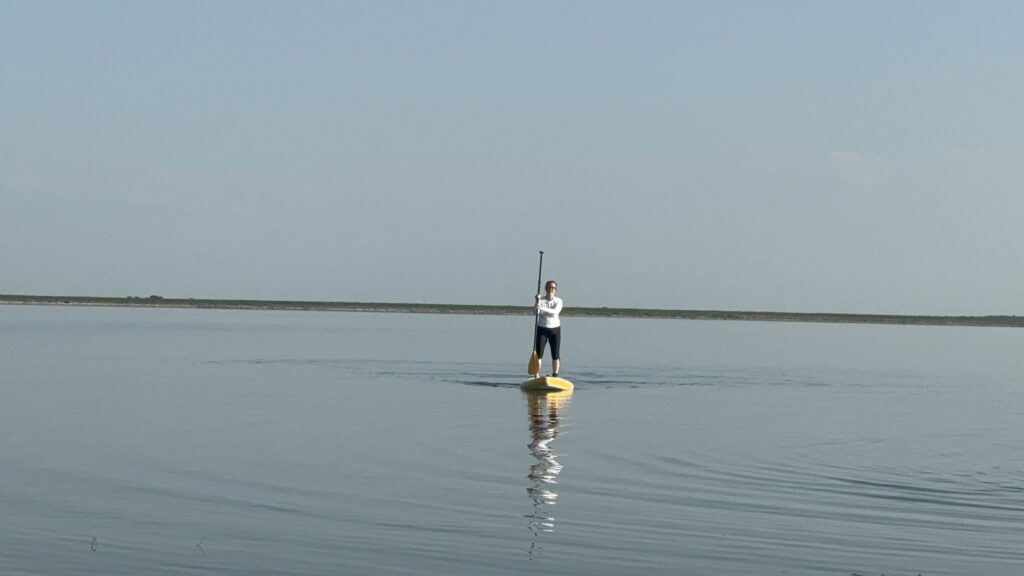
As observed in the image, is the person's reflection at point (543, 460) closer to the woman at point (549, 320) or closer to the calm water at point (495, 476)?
the calm water at point (495, 476)

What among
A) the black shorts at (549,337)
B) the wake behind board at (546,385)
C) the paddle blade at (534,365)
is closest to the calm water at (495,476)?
the wake behind board at (546,385)

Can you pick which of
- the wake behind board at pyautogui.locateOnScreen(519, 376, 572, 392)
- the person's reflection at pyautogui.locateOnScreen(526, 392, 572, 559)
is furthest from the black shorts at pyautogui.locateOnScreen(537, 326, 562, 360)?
the person's reflection at pyautogui.locateOnScreen(526, 392, 572, 559)

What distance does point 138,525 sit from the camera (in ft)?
39.4

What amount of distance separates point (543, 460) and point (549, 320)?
42.3ft

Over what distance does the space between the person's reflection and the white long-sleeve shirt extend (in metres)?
1.93

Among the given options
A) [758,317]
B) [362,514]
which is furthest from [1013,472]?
[758,317]

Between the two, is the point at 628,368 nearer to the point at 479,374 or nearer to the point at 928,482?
the point at 479,374

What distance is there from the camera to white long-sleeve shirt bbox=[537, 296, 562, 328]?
30.0 meters

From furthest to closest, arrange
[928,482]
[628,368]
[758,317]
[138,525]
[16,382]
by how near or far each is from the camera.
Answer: [758,317], [628,368], [16,382], [928,482], [138,525]

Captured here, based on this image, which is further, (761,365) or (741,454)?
(761,365)

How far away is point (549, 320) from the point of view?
1180 inches

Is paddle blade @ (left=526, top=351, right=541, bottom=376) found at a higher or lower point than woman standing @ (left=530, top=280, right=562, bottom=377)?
lower

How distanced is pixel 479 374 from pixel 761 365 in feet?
40.5

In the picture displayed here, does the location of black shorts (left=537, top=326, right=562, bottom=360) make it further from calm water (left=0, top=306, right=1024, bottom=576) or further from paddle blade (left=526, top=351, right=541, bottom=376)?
calm water (left=0, top=306, right=1024, bottom=576)
